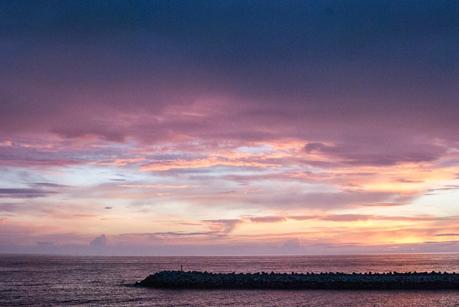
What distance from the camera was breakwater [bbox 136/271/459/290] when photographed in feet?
191

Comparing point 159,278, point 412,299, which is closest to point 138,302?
point 159,278

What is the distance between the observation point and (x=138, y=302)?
48.9 metres

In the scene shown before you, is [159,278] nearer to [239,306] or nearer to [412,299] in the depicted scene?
[239,306]

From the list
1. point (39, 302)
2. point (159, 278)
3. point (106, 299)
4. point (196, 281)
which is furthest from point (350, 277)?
point (39, 302)

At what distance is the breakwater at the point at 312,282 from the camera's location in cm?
5812

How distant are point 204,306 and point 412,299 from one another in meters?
18.2

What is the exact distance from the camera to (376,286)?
58469 millimetres

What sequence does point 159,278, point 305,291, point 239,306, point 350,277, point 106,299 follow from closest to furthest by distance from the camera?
1. point 239,306
2. point 106,299
3. point 305,291
4. point 350,277
5. point 159,278

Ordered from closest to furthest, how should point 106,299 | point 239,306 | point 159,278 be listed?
point 239,306
point 106,299
point 159,278

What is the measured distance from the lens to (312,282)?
60156mm

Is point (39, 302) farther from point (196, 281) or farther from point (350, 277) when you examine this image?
point (350, 277)

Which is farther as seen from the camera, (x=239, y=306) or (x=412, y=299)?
(x=412, y=299)

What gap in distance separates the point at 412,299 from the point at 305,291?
439 inches

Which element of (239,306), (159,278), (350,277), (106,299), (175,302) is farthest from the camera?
(159,278)
